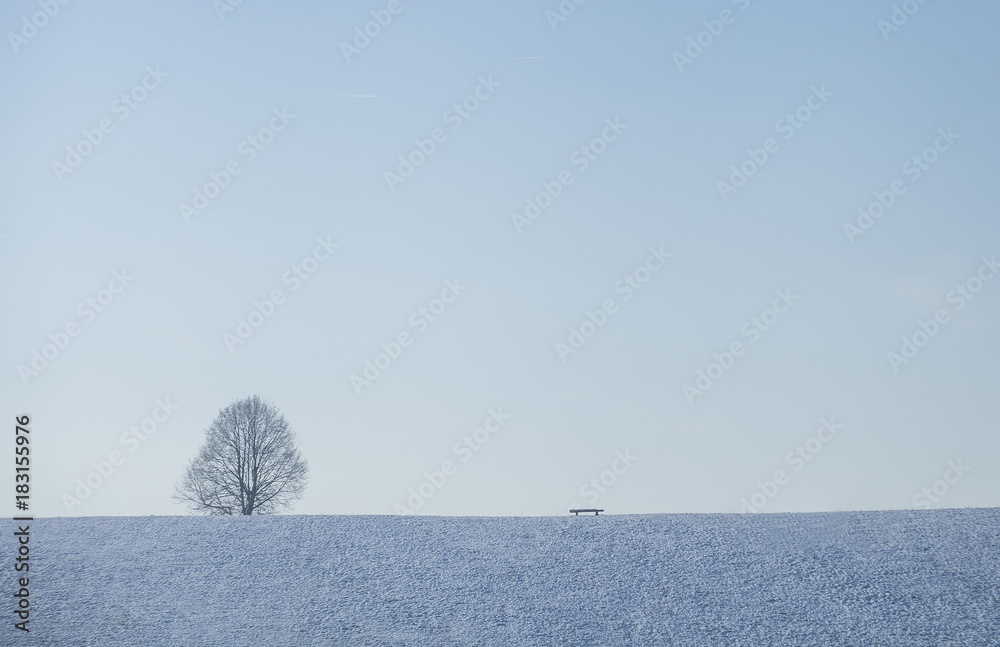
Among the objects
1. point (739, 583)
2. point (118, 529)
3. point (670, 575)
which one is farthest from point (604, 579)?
point (118, 529)

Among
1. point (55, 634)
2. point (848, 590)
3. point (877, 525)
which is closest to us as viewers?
point (55, 634)

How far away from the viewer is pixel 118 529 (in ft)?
39.5

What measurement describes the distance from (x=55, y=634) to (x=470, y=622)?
4236 millimetres

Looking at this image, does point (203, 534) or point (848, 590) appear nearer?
point (848, 590)

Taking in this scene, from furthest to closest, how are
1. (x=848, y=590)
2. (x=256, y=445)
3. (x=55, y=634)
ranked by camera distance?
1. (x=256, y=445)
2. (x=848, y=590)
3. (x=55, y=634)

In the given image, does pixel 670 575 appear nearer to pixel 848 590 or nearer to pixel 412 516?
pixel 848 590

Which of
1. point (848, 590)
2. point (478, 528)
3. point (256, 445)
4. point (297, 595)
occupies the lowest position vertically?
point (848, 590)

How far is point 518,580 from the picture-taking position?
10273 millimetres

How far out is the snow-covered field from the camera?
9.23m

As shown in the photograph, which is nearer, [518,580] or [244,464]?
[518,580]

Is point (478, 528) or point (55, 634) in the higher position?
point (478, 528)

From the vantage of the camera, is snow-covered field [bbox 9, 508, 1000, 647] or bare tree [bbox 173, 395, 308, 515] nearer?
snow-covered field [bbox 9, 508, 1000, 647]

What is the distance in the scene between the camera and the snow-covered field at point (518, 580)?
923 centimetres

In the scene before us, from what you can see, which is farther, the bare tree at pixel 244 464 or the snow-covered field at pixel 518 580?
the bare tree at pixel 244 464
